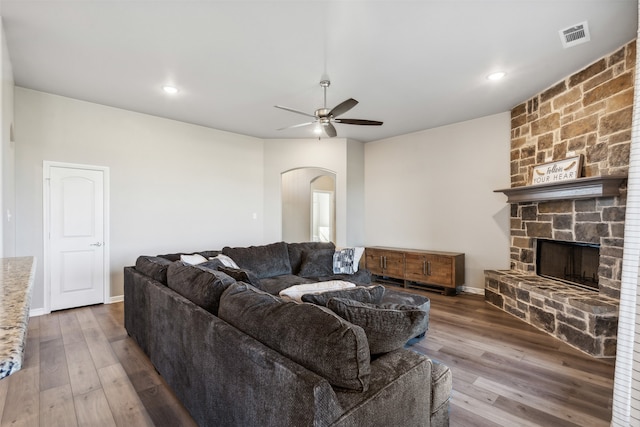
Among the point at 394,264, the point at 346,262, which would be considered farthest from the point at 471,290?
the point at 346,262

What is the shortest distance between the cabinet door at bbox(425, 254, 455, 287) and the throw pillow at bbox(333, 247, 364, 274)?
140cm

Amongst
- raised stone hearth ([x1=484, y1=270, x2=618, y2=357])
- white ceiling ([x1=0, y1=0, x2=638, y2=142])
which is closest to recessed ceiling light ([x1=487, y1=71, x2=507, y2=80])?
white ceiling ([x1=0, y1=0, x2=638, y2=142])

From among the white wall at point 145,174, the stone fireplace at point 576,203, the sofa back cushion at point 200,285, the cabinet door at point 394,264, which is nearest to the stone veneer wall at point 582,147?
the stone fireplace at point 576,203

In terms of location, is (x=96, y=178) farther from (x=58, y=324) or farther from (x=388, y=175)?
(x=388, y=175)

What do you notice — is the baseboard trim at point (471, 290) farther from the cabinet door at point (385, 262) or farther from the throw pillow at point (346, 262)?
the throw pillow at point (346, 262)

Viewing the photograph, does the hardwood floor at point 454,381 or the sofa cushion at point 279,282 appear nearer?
the hardwood floor at point 454,381

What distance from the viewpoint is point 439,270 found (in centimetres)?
502

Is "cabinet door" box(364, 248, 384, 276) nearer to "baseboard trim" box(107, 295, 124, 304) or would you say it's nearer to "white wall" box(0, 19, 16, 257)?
"baseboard trim" box(107, 295, 124, 304)

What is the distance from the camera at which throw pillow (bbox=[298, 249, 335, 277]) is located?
451cm

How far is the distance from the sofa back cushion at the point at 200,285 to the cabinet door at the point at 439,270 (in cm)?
386

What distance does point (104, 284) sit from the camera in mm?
4402

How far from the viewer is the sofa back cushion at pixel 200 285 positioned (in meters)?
1.96

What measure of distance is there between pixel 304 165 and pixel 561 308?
15.0 ft

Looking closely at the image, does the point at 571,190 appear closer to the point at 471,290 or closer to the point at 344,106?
the point at 471,290
